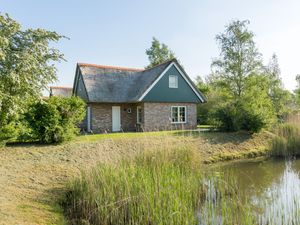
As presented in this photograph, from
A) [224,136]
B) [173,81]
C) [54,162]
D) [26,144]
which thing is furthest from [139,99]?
[54,162]

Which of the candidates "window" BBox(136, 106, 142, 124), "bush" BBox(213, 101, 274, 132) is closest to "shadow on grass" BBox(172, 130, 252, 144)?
"bush" BBox(213, 101, 274, 132)

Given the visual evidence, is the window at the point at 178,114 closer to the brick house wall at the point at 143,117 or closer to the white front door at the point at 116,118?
the brick house wall at the point at 143,117

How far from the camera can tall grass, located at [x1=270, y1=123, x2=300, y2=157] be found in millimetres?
11805

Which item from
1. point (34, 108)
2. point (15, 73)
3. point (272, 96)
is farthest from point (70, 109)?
point (272, 96)

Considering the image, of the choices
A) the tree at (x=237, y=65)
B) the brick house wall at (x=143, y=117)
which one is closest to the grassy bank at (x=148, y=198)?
the brick house wall at (x=143, y=117)

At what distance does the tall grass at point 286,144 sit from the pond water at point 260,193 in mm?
1106

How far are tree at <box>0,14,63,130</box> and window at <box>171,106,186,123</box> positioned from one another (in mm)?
10830

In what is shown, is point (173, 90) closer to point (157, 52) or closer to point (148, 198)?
point (148, 198)

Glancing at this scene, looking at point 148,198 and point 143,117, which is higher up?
point 143,117

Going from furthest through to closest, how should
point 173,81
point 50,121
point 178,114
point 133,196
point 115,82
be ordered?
1. point 115,82
2. point 178,114
3. point 173,81
4. point 50,121
5. point 133,196

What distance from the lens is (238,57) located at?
61.8ft

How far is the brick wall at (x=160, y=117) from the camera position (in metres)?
16.8

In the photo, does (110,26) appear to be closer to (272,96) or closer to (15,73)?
(15,73)

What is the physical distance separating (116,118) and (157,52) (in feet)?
71.5
